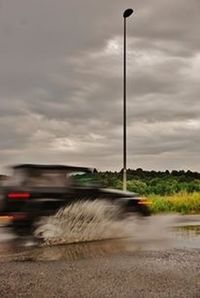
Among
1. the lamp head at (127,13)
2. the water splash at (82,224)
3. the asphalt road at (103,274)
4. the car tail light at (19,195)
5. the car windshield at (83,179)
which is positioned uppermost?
the lamp head at (127,13)

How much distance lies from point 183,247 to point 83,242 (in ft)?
8.02

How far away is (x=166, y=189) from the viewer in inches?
1458

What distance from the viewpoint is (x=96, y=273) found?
9.40 m

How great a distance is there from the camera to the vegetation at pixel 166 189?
1007 inches

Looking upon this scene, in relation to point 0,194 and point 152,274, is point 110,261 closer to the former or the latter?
point 152,274

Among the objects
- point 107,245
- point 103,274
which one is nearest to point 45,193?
point 107,245

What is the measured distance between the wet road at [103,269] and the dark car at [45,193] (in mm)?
681

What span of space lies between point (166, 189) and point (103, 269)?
90.4ft

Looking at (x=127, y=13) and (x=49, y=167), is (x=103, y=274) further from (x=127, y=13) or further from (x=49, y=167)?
(x=127, y=13)

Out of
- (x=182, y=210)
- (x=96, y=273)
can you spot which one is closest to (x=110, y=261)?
(x=96, y=273)

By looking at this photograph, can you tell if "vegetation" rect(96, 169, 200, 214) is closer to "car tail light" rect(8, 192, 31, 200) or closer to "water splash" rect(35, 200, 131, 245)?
"water splash" rect(35, 200, 131, 245)

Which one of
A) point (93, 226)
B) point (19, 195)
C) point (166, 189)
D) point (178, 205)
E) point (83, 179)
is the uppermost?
point (166, 189)

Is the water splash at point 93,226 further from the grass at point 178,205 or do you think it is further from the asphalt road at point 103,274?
the grass at point 178,205

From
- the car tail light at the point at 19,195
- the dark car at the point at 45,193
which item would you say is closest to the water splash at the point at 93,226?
the dark car at the point at 45,193
